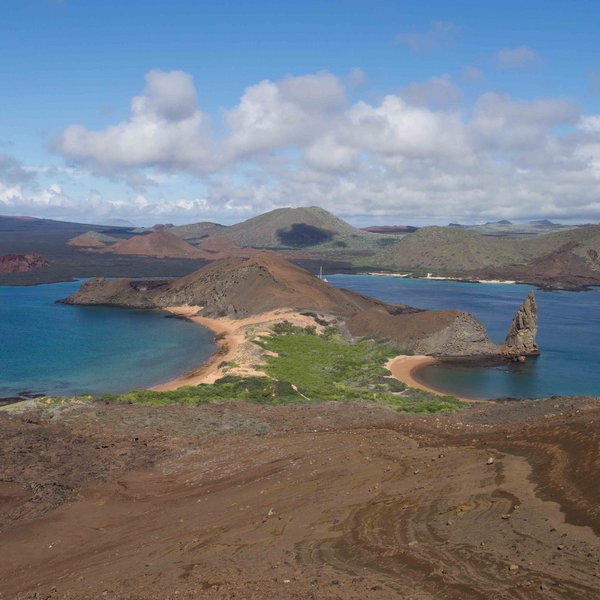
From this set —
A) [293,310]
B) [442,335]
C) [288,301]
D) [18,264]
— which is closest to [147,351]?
[293,310]

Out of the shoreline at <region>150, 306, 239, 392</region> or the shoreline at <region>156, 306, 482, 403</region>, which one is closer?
the shoreline at <region>150, 306, 239, 392</region>

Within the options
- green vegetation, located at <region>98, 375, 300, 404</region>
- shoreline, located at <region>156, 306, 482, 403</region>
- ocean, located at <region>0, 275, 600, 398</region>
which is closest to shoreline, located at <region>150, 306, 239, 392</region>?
shoreline, located at <region>156, 306, 482, 403</region>

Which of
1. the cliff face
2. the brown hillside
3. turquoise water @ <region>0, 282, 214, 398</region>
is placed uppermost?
the brown hillside

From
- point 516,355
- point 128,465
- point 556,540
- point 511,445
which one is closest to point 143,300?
point 516,355

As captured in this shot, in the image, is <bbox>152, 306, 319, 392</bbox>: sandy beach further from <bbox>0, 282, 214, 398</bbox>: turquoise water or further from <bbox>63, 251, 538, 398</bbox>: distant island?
<bbox>0, 282, 214, 398</bbox>: turquoise water

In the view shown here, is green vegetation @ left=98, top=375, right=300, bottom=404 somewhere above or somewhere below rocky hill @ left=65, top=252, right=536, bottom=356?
below

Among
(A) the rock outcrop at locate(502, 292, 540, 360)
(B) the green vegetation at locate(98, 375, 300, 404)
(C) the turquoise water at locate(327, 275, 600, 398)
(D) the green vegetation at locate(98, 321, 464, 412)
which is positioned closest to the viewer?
(B) the green vegetation at locate(98, 375, 300, 404)

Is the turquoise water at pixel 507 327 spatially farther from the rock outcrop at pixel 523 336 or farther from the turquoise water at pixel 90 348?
the turquoise water at pixel 90 348
